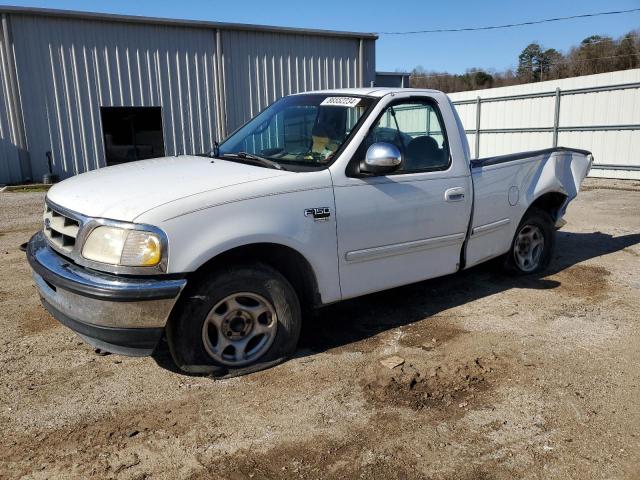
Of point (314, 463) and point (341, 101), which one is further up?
point (341, 101)

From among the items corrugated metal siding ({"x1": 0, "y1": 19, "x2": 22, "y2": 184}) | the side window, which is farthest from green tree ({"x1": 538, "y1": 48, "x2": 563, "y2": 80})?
the side window

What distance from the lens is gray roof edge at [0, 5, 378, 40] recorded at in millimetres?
14078

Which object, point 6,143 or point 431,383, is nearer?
point 431,383

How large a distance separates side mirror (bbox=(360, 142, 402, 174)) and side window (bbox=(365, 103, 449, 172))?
0.58ft

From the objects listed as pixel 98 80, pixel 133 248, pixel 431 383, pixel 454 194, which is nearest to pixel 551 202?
pixel 454 194

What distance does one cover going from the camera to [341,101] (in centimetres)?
445

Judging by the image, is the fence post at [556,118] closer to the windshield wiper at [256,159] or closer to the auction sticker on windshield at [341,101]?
the auction sticker on windshield at [341,101]

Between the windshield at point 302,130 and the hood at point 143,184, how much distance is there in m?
0.37

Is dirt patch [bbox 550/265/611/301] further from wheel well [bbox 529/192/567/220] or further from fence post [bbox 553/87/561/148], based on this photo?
fence post [bbox 553/87/561/148]

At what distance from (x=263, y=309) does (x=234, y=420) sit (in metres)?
0.78

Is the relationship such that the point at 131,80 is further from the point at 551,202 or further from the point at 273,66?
the point at 551,202

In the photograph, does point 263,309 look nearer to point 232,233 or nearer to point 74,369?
point 232,233

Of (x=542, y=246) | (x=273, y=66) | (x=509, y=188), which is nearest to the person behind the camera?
(x=509, y=188)

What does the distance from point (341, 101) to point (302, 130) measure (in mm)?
404
